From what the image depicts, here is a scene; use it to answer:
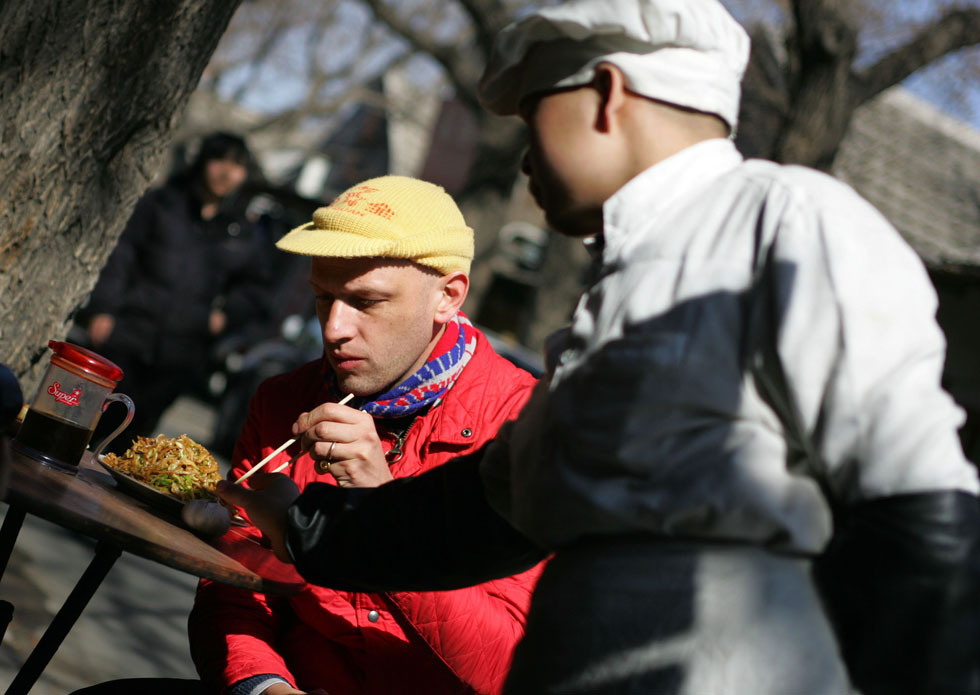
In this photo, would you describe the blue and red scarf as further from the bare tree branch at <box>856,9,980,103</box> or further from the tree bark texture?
the bare tree branch at <box>856,9,980,103</box>

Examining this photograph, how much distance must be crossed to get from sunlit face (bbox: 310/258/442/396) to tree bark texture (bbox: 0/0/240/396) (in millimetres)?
783

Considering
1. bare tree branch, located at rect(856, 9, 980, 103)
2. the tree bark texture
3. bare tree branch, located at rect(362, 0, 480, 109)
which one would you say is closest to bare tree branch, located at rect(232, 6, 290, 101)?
bare tree branch, located at rect(362, 0, 480, 109)

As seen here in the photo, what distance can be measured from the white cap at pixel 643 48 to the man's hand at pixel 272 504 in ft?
2.67

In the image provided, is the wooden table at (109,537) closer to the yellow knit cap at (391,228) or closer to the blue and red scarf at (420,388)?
the blue and red scarf at (420,388)

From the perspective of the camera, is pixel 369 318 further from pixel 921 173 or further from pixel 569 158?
pixel 921 173

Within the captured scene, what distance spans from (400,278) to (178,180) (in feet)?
11.2

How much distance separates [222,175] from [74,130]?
2690mm

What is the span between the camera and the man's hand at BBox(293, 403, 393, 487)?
187cm

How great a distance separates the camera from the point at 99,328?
5.11m

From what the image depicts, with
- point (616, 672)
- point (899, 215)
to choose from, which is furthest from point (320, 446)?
point (899, 215)

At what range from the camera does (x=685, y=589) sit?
1.20 metres

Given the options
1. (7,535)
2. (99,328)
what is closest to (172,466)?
(7,535)

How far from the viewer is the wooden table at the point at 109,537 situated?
1.61 m

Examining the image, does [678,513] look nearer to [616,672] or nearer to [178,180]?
[616,672]
